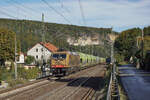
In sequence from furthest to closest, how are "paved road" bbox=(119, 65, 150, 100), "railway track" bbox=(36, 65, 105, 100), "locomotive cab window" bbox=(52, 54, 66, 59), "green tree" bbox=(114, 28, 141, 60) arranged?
"green tree" bbox=(114, 28, 141, 60) → "locomotive cab window" bbox=(52, 54, 66, 59) → "railway track" bbox=(36, 65, 105, 100) → "paved road" bbox=(119, 65, 150, 100)

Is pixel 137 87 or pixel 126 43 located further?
pixel 126 43

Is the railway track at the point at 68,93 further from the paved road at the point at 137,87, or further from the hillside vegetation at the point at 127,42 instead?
the hillside vegetation at the point at 127,42

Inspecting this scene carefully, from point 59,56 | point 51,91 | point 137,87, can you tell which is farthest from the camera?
Result: point 59,56

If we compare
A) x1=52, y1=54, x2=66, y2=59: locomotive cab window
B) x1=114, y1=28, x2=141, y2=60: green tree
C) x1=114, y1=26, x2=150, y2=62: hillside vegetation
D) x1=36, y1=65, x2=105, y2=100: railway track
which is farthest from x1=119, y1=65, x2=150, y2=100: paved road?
x1=114, y1=26, x2=150, y2=62: hillside vegetation

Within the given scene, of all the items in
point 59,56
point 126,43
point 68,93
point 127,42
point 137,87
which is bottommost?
point 68,93

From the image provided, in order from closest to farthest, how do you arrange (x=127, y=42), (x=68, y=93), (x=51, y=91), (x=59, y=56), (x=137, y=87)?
(x=68, y=93) < (x=51, y=91) < (x=137, y=87) < (x=59, y=56) < (x=127, y=42)

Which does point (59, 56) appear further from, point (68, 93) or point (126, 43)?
point (126, 43)

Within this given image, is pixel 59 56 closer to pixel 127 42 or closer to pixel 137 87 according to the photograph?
pixel 137 87

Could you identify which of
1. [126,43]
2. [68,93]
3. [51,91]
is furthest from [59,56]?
[126,43]

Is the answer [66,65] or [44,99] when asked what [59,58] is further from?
[44,99]

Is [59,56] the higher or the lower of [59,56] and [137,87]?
the higher

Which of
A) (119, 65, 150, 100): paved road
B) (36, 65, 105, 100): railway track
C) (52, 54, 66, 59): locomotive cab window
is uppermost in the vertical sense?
(52, 54, 66, 59): locomotive cab window

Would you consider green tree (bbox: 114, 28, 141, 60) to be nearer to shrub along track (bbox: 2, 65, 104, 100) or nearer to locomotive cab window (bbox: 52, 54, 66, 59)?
locomotive cab window (bbox: 52, 54, 66, 59)

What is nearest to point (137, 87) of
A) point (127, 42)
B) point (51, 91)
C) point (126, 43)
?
point (51, 91)
